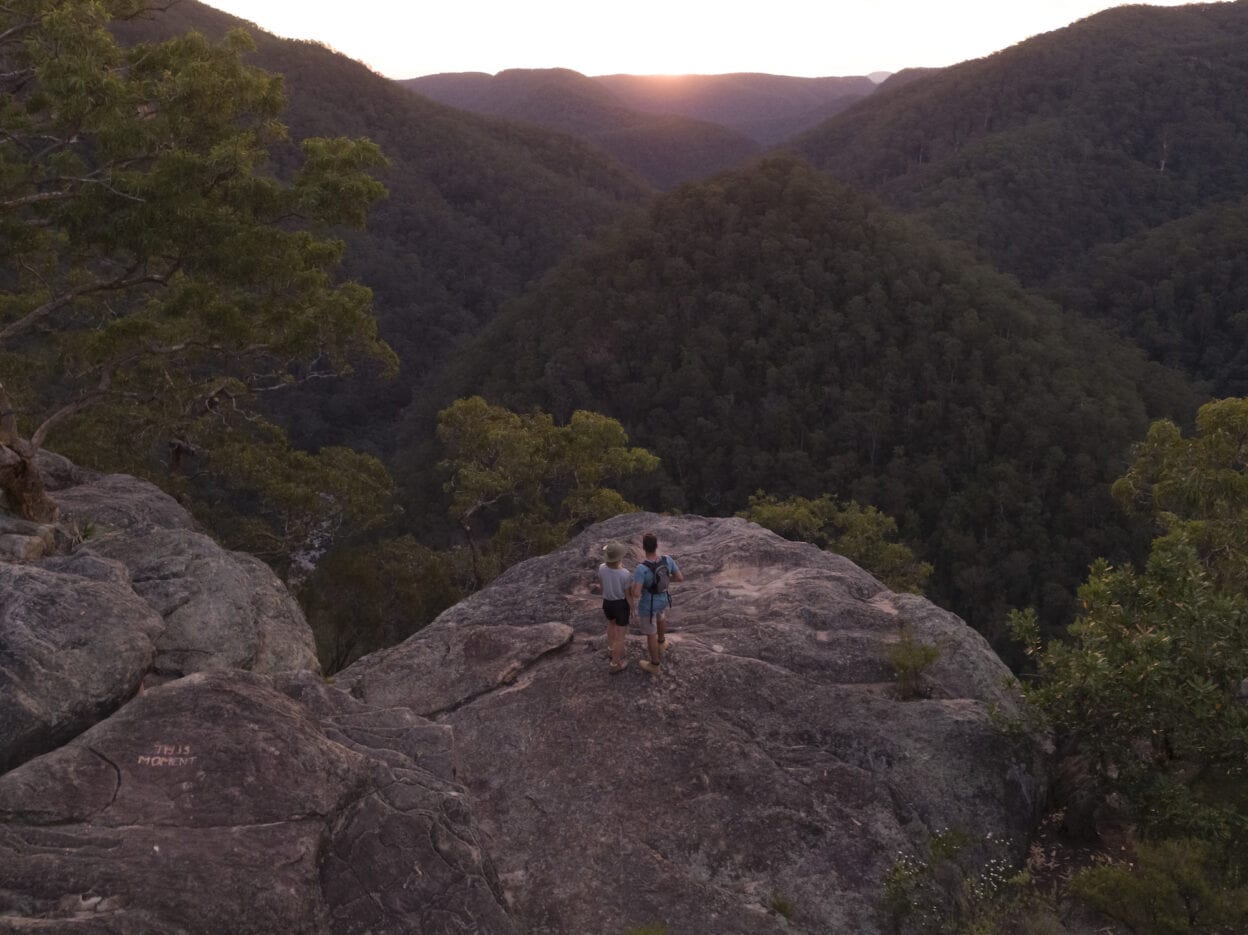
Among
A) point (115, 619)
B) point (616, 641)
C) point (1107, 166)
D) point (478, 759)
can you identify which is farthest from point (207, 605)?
point (1107, 166)

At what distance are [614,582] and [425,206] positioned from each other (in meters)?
114

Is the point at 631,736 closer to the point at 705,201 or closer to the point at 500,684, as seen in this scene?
the point at 500,684

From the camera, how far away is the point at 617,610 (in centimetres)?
1060

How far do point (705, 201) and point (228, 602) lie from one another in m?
72.7

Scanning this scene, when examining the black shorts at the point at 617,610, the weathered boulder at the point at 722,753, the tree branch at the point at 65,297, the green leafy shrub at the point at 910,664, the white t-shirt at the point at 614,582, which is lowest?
the weathered boulder at the point at 722,753

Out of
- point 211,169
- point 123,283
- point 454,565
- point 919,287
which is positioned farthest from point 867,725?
point 919,287

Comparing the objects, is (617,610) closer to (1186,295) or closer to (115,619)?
(115,619)

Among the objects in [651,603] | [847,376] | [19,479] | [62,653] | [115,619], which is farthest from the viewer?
[847,376]

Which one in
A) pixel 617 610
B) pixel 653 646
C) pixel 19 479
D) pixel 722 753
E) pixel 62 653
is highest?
pixel 19 479

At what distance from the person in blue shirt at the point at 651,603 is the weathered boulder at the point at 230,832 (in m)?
3.18

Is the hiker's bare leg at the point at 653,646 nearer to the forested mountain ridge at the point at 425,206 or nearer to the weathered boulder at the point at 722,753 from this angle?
the weathered boulder at the point at 722,753

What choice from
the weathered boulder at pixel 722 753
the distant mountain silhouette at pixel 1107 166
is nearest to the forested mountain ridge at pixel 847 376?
the distant mountain silhouette at pixel 1107 166

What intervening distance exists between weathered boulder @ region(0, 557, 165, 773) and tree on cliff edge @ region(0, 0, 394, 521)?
5128 mm

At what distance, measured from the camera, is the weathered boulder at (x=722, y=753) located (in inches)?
336
